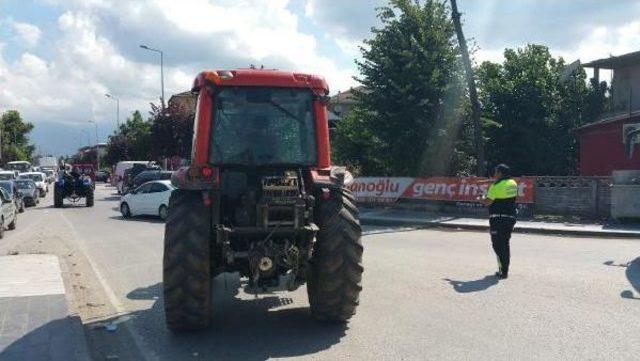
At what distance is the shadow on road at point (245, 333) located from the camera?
20.6ft

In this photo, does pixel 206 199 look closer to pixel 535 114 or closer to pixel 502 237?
pixel 502 237

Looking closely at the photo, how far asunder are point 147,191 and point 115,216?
2473mm

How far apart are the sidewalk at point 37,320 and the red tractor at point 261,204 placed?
105 centimetres

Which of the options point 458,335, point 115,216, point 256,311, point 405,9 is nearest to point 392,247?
point 256,311

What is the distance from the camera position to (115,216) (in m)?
25.2

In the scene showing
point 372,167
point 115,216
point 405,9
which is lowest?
point 115,216

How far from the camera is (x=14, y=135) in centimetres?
9944

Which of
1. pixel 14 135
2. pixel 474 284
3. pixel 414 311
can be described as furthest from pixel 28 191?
pixel 14 135

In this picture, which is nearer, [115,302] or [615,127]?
[115,302]

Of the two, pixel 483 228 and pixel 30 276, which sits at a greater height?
pixel 30 276

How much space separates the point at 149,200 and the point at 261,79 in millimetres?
17210

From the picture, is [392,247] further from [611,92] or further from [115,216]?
[611,92]

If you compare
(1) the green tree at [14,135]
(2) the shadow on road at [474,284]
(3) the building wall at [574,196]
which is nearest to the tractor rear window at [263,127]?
(2) the shadow on road at [474,284]

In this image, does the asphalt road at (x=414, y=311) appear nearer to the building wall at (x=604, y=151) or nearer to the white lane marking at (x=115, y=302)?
the white lane marking at (x=115, y=302)
